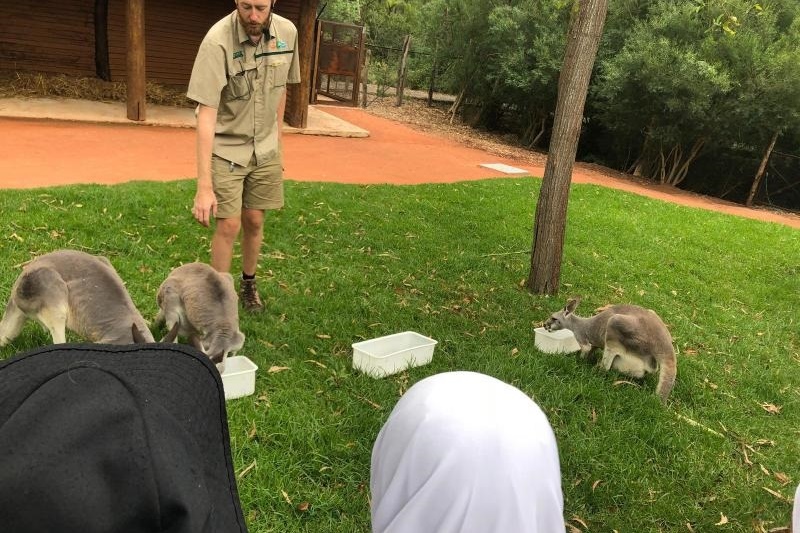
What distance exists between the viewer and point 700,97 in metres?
14.8

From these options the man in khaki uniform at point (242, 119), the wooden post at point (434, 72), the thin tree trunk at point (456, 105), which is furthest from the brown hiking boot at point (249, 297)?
the wooden post at point (434, 72)

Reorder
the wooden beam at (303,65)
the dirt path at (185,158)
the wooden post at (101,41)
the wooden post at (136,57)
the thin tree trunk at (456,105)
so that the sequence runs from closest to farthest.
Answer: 1. the dirt path at (185,158)
2. the wooden post at (136,57)
3. the wooden beam at (303,65)
4. the wooden post at (101,41)
5. the thin tree trunk at (456,105)

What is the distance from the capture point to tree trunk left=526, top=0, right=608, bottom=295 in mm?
5555

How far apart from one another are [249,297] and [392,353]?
1.25 metres

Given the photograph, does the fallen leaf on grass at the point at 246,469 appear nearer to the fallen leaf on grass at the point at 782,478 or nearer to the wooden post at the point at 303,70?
the fallen leaf on grass at the point at 782,478

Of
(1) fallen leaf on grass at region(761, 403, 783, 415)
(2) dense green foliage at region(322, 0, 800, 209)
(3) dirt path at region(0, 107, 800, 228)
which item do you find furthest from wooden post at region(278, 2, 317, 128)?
(1) fallen leaf on grass at region(761, 403, 783, 415)

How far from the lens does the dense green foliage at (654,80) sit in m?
14.7

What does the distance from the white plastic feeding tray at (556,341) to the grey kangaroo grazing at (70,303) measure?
9.23 ft

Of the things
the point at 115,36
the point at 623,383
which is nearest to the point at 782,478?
the point at 623,383

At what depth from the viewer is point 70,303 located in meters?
3.43

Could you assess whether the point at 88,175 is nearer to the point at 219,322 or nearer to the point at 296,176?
the point at 296,176

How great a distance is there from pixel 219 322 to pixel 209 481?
2.70m

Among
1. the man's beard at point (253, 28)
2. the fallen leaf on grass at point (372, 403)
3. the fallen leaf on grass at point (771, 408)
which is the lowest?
the fallen leaf on grass at point (771, 408)

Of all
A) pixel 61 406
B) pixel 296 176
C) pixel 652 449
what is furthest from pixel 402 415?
pixel 296 176
